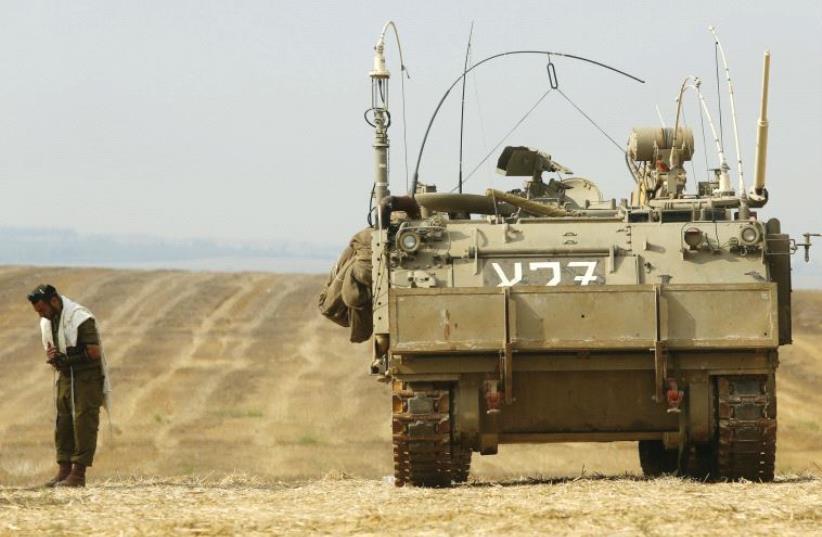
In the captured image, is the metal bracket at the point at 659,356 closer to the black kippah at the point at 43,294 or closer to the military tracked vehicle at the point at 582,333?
the military tracked vehicle at the point at 582,333

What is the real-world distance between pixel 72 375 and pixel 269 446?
51.6 ft

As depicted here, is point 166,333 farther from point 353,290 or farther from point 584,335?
Result: point 584,335

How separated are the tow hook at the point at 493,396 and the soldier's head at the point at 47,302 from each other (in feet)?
13.4

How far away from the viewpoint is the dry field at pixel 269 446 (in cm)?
1300

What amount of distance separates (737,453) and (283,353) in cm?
3108

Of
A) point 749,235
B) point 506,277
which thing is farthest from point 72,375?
point 749,235

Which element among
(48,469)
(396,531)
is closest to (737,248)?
(396,531)

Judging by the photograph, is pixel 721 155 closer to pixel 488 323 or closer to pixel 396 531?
pixel 488 323

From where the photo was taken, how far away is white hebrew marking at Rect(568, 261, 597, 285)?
16.5m

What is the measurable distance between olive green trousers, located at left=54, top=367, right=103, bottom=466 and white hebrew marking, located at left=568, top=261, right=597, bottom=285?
4528 millimetres

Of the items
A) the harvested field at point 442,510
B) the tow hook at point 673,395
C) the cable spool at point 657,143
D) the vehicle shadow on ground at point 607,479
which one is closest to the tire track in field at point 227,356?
the cable spool at point 657,143

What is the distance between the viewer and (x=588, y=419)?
653 inches

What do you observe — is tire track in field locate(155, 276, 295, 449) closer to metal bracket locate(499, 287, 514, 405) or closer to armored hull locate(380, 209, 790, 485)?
armored hull locate(380, 209, 790, 485)

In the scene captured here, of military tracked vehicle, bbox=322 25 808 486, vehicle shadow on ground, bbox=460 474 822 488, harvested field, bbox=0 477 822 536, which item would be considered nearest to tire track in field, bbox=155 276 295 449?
vehicle shadow on ground, bbox=460 474 822 488
